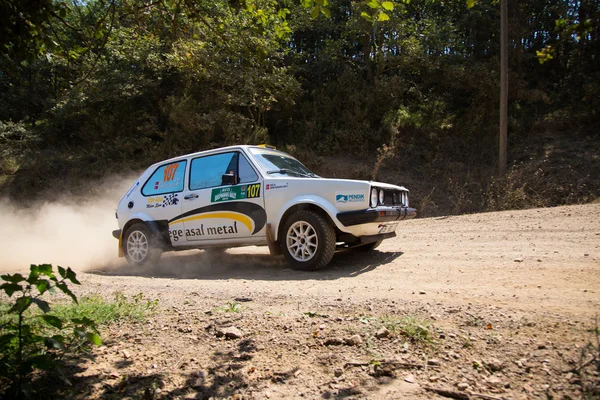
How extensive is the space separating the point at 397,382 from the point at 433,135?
52.8ft

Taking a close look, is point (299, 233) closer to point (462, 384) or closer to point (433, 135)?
point (462, 384)

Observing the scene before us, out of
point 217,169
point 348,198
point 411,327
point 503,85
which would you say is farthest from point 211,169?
point 503,85

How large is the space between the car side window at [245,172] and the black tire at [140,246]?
6.99 feet

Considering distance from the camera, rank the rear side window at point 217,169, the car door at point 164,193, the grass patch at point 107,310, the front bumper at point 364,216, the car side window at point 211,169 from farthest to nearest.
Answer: the car door at point 164,193 → the car side window at point 211,169 → the rear side window at point 217,169 → the front bumper at point 364,216 → the grass patch at point 107,310

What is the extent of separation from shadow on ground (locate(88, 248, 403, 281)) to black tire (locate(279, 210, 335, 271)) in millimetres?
167

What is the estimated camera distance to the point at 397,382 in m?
2.47

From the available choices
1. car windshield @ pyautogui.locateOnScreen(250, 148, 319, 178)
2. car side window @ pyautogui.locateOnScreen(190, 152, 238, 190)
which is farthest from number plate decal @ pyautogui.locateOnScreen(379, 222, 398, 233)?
car side window @ pyautogui.locateOnScreen(190, 152, 238, 190)

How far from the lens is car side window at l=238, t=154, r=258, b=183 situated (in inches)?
249

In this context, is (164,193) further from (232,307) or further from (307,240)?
(232,307)

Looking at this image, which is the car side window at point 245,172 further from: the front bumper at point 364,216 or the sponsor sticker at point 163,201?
the front bumper at point 364,216

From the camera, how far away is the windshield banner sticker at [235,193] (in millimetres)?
6191

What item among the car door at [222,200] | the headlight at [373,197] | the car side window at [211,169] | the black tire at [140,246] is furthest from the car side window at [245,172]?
the black tire at [140,246]

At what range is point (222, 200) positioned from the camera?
6527 mm

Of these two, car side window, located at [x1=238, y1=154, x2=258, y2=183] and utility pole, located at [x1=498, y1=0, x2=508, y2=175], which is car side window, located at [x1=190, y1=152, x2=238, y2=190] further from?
utility pole, located at [x1=498, y1=0, x2=508, y2=175]
